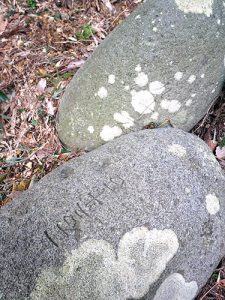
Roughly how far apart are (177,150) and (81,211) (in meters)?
0.48

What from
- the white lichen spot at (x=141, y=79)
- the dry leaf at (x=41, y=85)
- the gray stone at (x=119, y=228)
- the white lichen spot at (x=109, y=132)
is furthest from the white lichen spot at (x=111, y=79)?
the dry leaf at (x=41, y=85)

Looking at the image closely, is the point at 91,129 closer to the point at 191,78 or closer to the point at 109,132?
the point at 109,132

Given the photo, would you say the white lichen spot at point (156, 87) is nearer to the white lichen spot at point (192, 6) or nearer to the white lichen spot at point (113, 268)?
the white lichen spot at point (192, 6)

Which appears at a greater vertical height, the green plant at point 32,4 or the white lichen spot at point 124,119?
the green plant at point 32,4

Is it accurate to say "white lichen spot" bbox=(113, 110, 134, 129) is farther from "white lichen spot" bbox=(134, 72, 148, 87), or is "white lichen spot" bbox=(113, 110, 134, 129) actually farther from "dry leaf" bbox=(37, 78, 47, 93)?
"dry leaf" bbox=(37, 78, 47, 93)

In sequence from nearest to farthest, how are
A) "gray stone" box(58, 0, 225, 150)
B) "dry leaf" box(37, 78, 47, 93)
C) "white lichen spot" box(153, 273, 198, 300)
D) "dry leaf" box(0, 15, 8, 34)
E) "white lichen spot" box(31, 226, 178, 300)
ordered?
"white lichen spot" box(31, 226, 178, 300), "white lichen spot" box(153, 273, 198, 300), "gray stone" box(58, 0, 225, 150), "dry leaf" box(37, 78, 47, 93), "dry leaf" box(0, 15, 8, 34)

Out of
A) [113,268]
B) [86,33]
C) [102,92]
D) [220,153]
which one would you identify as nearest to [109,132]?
[102,92]

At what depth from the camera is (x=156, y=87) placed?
74.8 inches

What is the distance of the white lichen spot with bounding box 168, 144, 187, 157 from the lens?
173 cm

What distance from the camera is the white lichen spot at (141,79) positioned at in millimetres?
1880

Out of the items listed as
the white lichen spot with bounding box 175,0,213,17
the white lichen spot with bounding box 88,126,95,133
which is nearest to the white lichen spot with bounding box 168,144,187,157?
the white lichen spot with bounding box 88,126,95,133

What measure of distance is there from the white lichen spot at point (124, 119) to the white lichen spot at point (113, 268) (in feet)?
2.00

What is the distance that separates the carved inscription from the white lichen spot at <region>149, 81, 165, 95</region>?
481 mm

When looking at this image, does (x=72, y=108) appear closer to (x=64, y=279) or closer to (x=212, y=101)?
(x=212, y=101)
